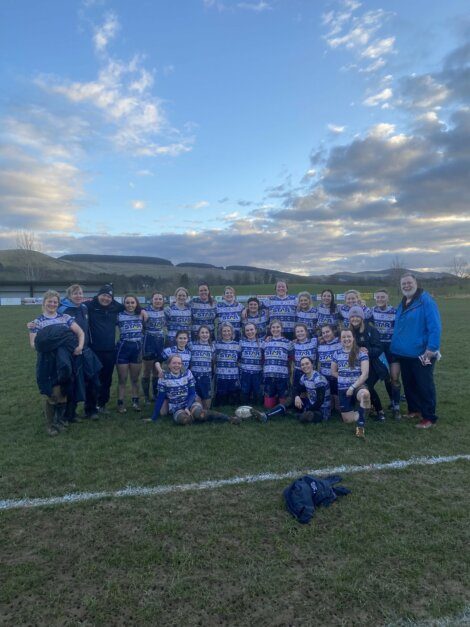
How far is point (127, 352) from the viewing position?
274 inches

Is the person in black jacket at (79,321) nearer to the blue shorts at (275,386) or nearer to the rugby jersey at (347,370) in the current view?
the blue shorts at (275,386)

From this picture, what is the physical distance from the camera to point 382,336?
6910 millimetres

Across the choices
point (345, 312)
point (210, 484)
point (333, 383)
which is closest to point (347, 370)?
point (333, 383)

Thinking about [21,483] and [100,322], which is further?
[100,322]

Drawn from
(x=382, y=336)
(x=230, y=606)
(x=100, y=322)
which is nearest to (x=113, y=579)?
(x=230, y=606)

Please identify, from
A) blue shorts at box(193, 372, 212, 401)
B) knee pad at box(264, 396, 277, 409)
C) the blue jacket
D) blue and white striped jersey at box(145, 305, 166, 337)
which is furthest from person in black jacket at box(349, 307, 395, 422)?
blue and white striped jersey at box(145, 305, 166, 337)

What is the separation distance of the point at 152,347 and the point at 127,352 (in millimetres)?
505

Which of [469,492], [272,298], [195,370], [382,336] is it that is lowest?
Result: [469,492]

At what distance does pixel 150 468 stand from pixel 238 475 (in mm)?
1014

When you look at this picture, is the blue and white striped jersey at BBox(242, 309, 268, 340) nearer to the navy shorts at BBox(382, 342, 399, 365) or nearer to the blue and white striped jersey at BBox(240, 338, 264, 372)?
the blue and white striped jersey at BBox(240, 338, 264, 372)

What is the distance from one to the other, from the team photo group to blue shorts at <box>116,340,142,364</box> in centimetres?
2

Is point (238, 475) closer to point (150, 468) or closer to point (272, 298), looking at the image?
point (150, 468)

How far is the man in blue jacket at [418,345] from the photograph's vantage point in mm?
6062

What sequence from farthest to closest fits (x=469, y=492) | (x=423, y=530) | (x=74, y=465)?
1. (x=74, y=465)
2. (x=469, y=492)
3. (x=423, y=530)
